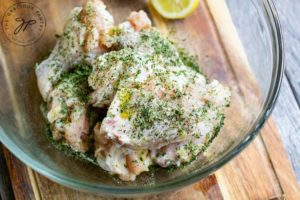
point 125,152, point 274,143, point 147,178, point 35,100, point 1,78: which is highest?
point 1,78

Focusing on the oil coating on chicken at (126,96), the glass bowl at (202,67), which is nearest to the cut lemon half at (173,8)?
the glass bowl at (202,67)

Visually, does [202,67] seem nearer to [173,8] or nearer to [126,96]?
[173,8]

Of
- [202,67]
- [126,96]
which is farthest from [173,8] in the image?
[126,96]

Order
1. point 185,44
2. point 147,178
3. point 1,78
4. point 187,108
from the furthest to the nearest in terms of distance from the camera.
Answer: point 185,44, point 1,78, point 147,178, point 187,108

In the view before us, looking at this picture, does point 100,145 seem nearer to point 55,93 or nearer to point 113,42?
point 55,93

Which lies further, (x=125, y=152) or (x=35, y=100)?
(x=35, y=100)

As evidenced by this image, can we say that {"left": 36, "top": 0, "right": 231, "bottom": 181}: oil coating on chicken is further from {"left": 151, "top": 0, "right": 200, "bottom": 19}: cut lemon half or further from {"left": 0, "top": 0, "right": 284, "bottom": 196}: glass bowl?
{"left": 151, "top": 0, "right": 200, "bottom": 19}: cut lemon half

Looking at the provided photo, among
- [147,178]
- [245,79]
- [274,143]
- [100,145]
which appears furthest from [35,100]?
[274,143]
